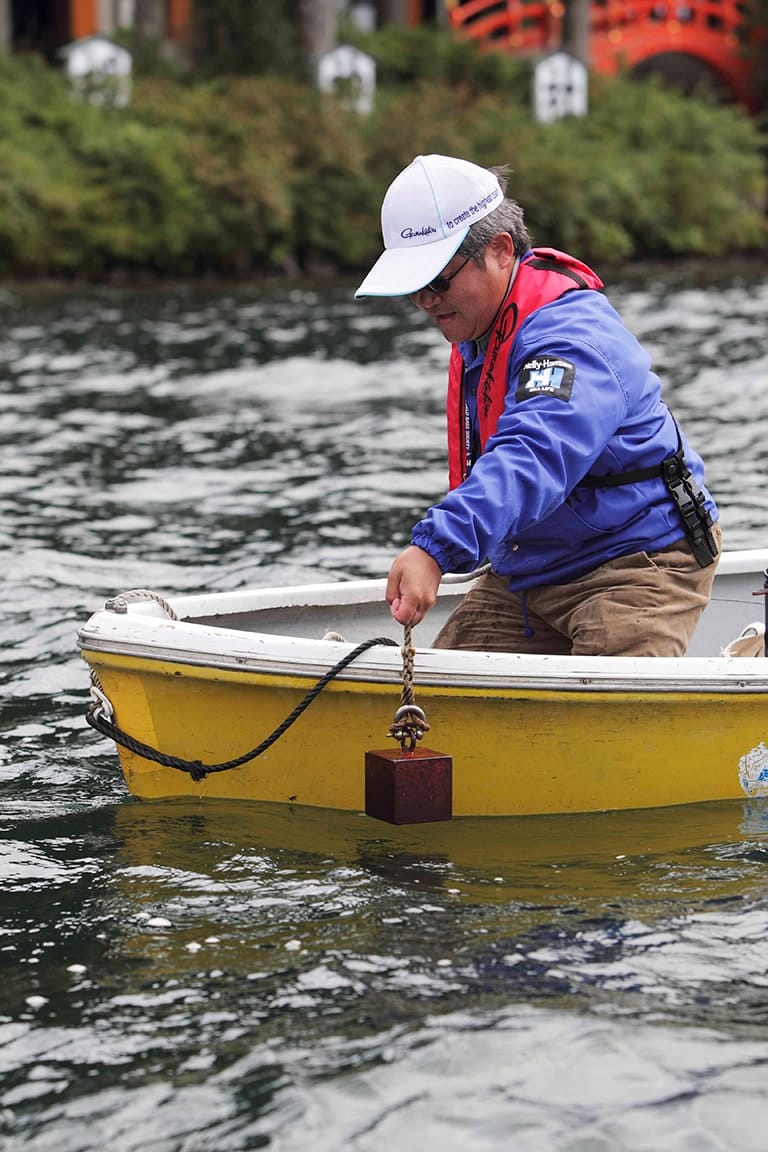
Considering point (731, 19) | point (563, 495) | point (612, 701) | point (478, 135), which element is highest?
point (731, 19)

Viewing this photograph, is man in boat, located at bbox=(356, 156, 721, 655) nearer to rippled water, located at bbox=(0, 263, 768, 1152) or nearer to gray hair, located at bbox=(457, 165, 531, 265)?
gray hair, located at bbox=(457, 165, 531, 265)

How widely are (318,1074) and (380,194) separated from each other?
1942cm

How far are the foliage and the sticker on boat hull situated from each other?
50.8 feet

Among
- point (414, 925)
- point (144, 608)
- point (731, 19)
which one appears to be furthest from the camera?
point (731, 19)

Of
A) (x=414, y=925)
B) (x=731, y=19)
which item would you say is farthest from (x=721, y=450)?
(x=731, y=19)

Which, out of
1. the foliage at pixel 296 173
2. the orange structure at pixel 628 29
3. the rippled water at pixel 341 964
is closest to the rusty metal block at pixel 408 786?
the rippled water at pixel 341 964

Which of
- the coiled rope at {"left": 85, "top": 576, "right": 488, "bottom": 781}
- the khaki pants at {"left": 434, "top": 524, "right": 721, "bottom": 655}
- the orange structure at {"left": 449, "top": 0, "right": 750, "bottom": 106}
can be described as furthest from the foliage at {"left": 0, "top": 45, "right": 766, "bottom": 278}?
the khaki pants at {"left": 434, "top": 524, "right": 721, "bottom": 655}

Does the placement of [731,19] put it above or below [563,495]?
above

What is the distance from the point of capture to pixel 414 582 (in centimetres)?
444

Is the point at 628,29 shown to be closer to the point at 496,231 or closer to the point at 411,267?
the point at 496,231

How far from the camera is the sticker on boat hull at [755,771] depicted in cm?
525

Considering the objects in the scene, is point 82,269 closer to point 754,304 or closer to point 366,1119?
point 754,304

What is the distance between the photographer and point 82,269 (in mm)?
20594

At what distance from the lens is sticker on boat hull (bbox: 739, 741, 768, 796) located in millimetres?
5246
